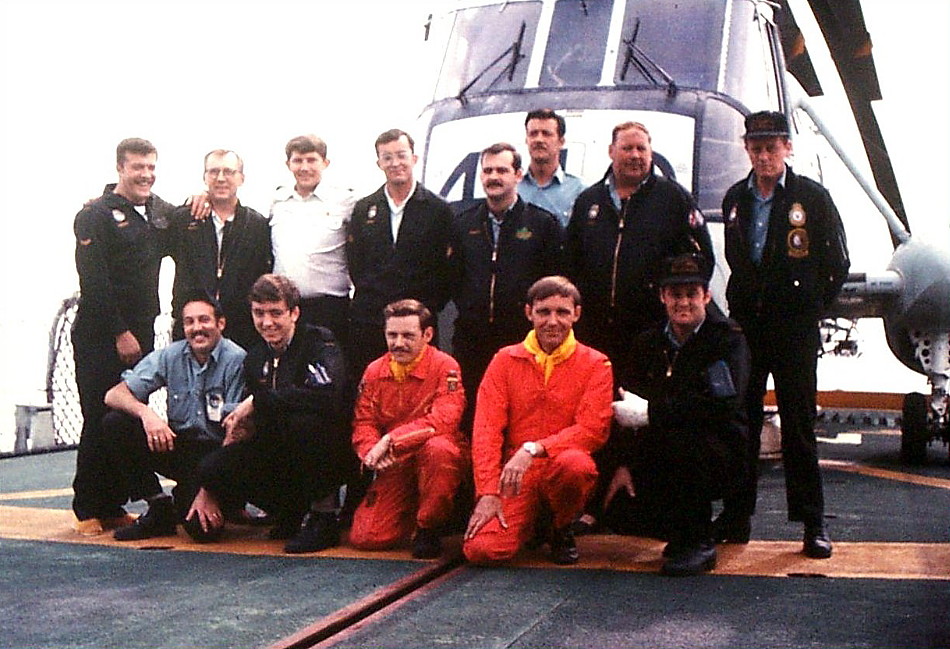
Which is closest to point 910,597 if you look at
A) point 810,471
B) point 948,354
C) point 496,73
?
point 810,471

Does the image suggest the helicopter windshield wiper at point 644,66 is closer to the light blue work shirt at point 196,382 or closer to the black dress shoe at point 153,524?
the light blue work shirt at point 196,382

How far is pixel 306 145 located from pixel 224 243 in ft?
1.82

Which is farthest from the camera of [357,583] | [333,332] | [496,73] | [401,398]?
[496,73]

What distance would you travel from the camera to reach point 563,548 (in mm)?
4027

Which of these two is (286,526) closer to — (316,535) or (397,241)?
(316,535)

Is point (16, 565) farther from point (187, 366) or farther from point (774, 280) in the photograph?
point (774, 280)

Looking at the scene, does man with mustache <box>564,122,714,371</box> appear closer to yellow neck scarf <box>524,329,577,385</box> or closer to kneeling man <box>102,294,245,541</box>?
yellow neck scarf <box>524,329,577,385</box>

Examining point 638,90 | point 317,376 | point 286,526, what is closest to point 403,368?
point 317,376

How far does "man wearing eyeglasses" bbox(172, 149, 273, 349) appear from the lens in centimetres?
480

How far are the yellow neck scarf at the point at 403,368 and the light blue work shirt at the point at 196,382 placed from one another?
669 millimetres

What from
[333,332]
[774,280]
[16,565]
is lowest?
[16,565]

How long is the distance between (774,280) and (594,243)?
0.73 metres

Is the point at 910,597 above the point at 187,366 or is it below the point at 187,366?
below

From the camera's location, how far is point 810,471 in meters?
4.12
